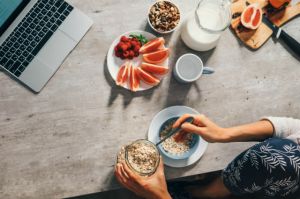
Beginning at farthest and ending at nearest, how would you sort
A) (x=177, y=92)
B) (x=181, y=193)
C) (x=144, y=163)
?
(x=181, y=193) < (x=177, y=92) < (x=144, y=163)

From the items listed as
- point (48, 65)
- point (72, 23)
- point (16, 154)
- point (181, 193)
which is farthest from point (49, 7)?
point (181, 193)

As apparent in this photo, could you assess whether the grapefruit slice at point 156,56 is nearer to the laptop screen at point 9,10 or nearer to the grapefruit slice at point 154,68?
the grapefruit slice at point 154,68

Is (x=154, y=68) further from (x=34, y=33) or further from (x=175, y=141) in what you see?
(x=34, y=33)

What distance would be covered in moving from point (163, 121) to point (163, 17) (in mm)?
361

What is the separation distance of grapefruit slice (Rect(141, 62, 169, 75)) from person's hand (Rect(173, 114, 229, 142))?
18 centimetres

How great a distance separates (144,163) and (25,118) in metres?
0.42

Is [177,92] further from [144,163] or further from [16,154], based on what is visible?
[16,154]

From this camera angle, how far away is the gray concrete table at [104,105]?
121 centimetres

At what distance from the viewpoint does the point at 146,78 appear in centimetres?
125

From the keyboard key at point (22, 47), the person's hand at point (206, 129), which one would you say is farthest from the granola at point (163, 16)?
the keyboard key at point (22, 47)

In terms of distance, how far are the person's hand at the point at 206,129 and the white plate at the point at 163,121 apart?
7cm

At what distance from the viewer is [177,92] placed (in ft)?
4.26

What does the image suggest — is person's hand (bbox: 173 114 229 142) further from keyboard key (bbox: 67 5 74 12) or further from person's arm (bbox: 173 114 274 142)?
keyboard key (bbox: 67 5 74 12)

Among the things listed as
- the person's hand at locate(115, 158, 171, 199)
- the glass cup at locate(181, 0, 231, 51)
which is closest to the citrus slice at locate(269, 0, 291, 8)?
the glass cup at locate(181, 0, 231, 51)
